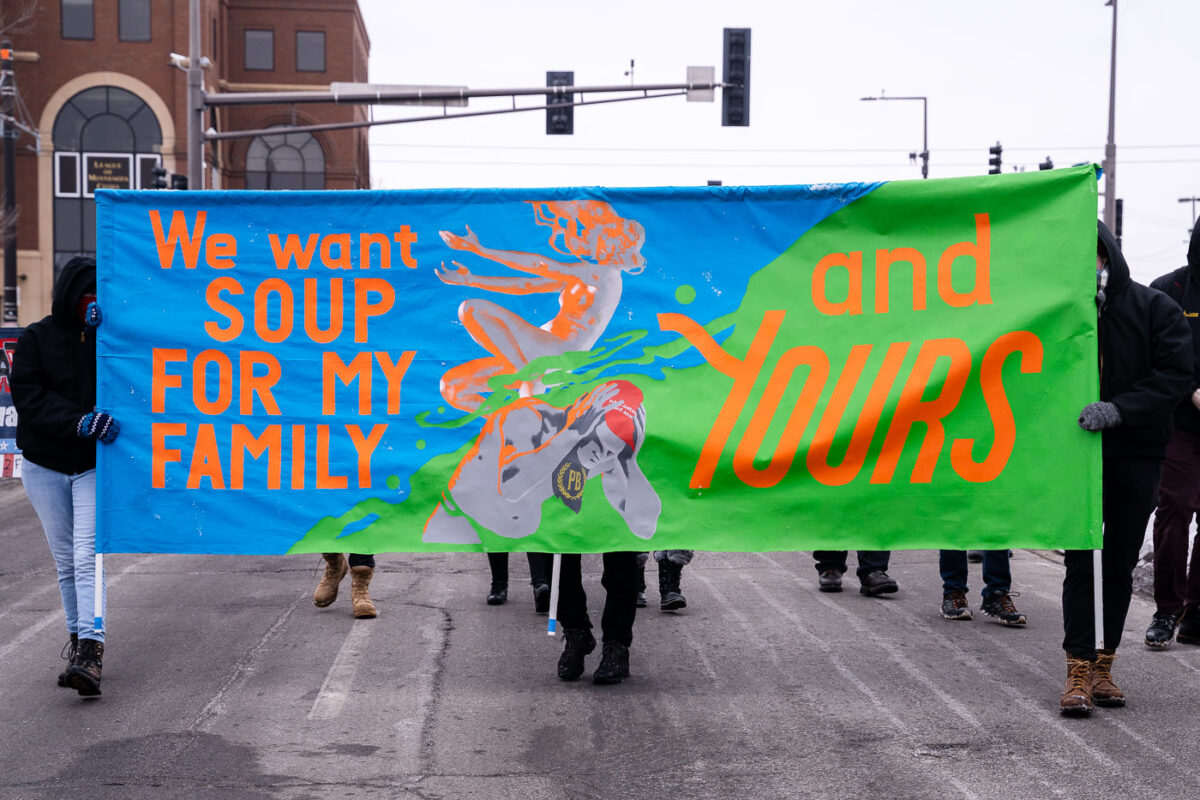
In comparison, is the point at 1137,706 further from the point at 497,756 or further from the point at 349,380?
the point at 349,380

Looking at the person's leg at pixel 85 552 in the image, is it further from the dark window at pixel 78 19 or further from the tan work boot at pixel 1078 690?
the dark window at pixel 78 19

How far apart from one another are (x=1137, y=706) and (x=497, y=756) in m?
2.88

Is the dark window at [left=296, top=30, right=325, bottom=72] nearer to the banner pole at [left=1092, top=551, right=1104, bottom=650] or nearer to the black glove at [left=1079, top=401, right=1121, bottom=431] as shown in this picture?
the black glove at [left=1079, top=401, right=1121, bottom=431]

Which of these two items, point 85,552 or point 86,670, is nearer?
point 86,670

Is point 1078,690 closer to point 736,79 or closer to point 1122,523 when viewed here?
point 1122,523

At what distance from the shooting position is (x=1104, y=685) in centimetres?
608

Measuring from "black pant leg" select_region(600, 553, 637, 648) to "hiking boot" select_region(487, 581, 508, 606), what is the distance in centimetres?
240

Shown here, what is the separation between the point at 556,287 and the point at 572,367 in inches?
15.4

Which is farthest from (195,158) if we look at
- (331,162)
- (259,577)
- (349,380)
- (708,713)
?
(331,162)

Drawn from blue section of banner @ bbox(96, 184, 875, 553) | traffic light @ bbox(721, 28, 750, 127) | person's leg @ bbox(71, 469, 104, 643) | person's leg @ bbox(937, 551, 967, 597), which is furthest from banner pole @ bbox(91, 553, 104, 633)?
traffic light @ bbox(721, 28, 750, 127)

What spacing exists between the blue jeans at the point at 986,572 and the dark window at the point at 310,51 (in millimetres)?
62190

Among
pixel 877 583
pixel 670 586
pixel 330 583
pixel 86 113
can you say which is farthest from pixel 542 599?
pixel 86 113

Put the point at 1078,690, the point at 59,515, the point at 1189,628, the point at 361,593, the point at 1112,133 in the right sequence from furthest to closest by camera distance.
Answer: the point at 1112,133, the point at 361,593, the point at 1189,628, the point at 59,515, the point at 1078,690

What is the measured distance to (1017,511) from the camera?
21.1 feet
